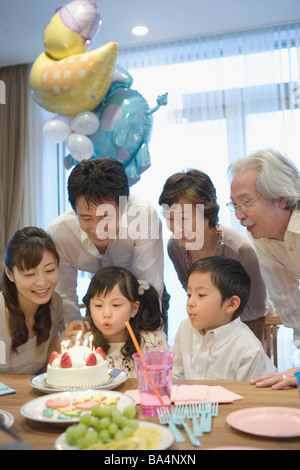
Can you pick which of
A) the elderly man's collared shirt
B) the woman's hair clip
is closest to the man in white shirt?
the woman's hair clip

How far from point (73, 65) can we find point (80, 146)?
0.61 meters

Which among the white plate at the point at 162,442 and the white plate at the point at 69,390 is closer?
the white plate at the point at 162,442

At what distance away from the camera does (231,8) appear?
4543mm

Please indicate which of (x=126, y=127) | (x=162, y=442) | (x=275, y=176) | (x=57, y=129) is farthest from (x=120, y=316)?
(x=57, y=129)

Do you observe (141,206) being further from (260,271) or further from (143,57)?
(143,57)

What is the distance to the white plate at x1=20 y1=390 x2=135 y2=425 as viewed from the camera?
1.08m

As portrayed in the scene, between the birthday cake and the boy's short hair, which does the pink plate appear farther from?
the boy's short hair

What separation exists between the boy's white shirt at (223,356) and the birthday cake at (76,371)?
0.43 m

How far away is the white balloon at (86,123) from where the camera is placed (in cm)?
375

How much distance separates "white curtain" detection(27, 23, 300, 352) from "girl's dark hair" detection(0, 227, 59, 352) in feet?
10.2

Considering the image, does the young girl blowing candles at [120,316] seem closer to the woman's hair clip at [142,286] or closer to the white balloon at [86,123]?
the woman's hair clip at [142,286]

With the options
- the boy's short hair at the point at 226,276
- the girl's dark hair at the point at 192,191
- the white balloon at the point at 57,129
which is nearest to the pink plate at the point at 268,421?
the boy's short hair at the point at 226,276
